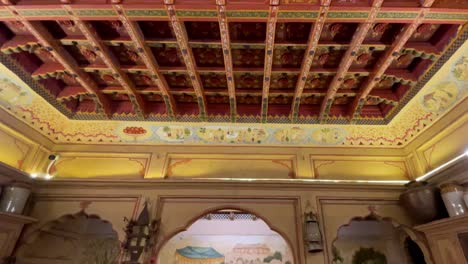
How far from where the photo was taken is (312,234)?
2.90m

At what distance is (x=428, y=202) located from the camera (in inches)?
108

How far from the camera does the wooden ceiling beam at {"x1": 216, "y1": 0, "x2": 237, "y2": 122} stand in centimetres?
217

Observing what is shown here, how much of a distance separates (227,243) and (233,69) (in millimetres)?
3814

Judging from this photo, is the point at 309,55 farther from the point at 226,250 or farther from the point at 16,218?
the point at 226,250

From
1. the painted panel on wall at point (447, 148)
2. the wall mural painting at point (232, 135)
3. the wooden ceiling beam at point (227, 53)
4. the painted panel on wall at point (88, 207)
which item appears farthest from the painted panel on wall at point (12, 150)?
the painted panel on wall at point (447, 148)

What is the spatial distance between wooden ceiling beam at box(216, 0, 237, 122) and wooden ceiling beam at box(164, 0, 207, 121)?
0.37 meters

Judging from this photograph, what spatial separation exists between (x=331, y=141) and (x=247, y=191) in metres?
1.48

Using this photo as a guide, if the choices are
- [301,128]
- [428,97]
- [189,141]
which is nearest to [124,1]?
[189,141]

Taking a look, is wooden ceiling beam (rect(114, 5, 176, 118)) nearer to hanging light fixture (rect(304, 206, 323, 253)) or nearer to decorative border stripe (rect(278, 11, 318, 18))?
decorative border stripe (rect(278, 11, 318, 18))

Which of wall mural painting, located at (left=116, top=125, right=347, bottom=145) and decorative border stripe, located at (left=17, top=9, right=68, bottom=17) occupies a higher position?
decorative border stripe, located at (left=17, top=9, right=68, bottom=17)

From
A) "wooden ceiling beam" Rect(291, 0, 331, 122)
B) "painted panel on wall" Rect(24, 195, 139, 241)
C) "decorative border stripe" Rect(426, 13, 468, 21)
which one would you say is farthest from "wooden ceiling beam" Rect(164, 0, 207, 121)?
"decorative border stripe" Rect(426, 13, 468, 21)

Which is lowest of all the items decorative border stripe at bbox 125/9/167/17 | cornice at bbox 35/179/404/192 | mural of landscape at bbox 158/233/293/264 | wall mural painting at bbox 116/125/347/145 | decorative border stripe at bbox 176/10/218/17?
mural of landscape at bbox 158/233/293/264

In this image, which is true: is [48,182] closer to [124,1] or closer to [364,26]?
[124,1]

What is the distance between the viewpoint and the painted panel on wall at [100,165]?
3.40 m
